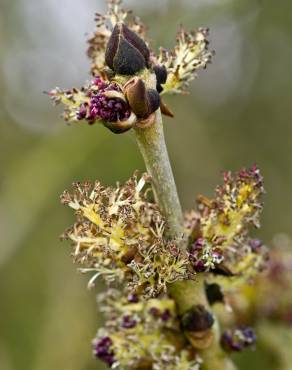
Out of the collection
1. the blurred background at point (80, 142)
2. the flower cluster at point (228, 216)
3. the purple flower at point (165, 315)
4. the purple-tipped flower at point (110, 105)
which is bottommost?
the purple flower at point (165, 315)

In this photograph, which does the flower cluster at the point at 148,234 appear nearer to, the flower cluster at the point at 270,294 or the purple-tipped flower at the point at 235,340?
the purple-tipped flower at the point at 235,340

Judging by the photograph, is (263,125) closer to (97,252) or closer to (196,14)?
(196,14)

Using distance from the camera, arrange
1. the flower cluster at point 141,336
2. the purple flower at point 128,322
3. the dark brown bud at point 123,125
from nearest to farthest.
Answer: the dark brown bud at point 123,125 < the flower cluster at point 141,336 < the purple flower at point 128,322

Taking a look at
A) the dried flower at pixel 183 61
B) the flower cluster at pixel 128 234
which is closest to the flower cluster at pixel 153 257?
the flower cluster at pixel 128 234

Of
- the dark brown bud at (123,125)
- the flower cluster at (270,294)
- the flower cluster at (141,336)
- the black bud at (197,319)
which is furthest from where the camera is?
the flower cluster at (270,294)

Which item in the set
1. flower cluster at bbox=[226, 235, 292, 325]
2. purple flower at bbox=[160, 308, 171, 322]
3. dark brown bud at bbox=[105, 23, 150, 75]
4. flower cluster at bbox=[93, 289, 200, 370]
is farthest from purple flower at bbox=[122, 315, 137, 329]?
flower cluster at bbox=[226, 235, 292, 325]

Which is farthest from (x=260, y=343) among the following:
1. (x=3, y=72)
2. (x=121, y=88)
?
(x=3, y=72)

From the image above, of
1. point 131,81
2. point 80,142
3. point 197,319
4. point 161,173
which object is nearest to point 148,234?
point 161,173

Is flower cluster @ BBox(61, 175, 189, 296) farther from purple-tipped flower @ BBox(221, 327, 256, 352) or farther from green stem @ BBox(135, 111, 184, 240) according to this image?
purple-tipped flower @ BBox(221, 327, 256, 352)
